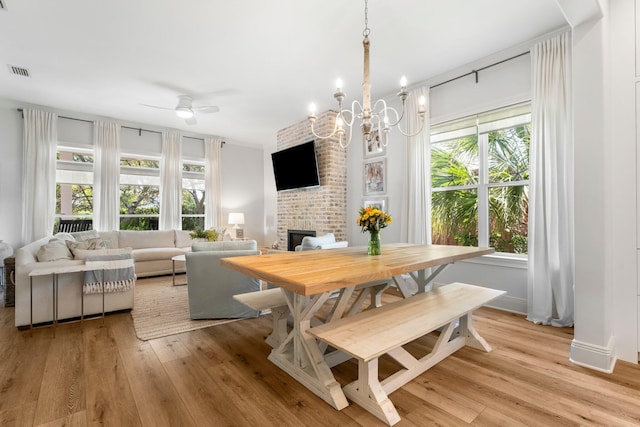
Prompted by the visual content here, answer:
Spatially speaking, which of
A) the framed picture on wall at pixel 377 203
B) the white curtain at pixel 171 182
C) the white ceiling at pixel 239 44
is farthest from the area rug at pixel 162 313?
the white ceiling at pixel 239 44

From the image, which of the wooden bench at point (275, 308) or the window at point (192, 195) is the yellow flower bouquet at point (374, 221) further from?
the window at point (192, 195)

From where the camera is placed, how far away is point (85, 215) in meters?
5.44

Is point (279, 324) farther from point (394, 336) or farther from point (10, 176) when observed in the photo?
point (10, 176)

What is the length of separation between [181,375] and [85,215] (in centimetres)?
500

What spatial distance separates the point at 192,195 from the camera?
6.67m

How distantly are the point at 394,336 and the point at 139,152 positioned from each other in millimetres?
6197

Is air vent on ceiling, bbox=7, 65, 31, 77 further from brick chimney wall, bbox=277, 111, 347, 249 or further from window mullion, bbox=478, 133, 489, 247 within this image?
window mullion, bbox=478, 133, 489, 247

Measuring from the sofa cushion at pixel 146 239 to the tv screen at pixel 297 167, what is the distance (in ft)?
7.80

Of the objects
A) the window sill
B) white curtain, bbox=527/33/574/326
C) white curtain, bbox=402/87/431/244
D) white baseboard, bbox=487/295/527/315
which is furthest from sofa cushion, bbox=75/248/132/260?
white curtain, bbox=527/33/574/326

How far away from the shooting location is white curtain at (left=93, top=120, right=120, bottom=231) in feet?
17.8

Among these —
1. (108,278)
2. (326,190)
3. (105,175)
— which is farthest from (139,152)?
(326,190)

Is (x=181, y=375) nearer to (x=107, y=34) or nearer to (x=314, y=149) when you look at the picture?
(x=107, y=34)

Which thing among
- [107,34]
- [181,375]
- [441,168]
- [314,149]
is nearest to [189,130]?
[314,149]

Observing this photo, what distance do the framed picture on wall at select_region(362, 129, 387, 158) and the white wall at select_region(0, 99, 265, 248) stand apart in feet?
11.7
